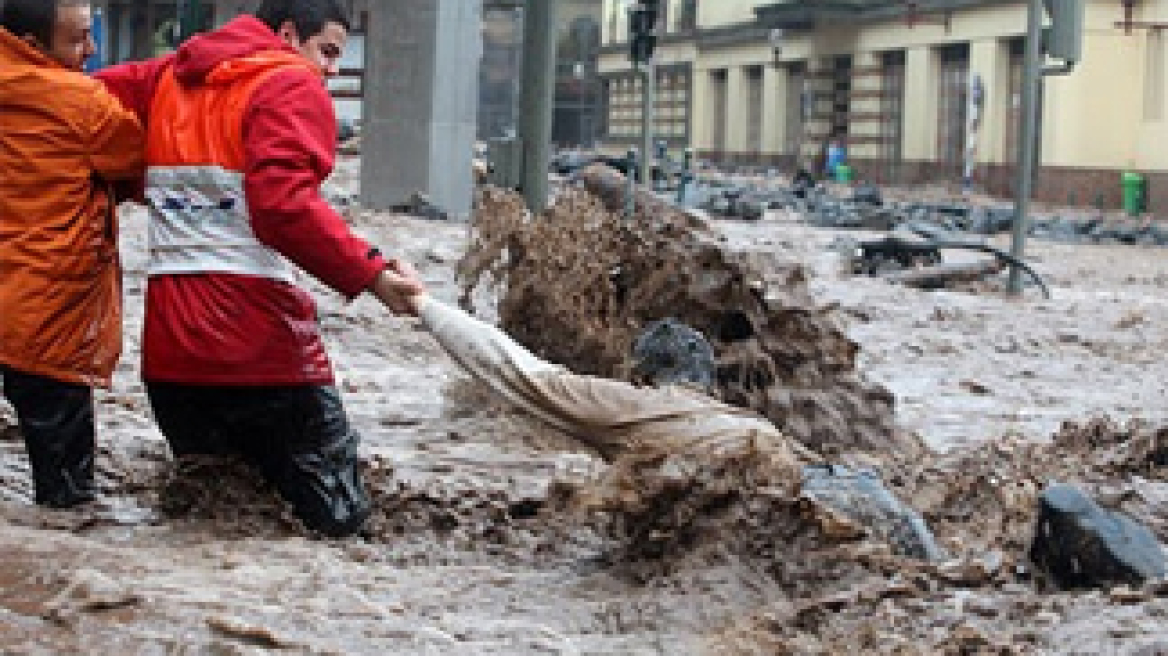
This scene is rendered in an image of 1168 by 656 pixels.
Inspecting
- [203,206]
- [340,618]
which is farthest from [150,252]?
[340,618]

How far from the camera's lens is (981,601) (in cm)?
470

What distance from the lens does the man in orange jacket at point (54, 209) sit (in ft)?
17.4

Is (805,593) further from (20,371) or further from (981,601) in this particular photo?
(20,371)

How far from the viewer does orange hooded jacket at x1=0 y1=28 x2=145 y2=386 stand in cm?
531

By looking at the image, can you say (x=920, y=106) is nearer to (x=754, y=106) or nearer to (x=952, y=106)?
(x=952, y=106)

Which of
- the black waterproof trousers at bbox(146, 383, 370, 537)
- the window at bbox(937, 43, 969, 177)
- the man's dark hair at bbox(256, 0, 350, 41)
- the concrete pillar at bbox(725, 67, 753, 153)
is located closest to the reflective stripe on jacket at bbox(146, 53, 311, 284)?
the man's dark hair at bbox(256, 0, 350, 41)

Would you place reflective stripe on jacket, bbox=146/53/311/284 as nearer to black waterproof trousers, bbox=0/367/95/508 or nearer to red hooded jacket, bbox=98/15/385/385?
red hooded jacket, bbox=98/15/385/385

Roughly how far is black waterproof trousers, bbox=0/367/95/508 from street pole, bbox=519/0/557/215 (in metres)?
6.32

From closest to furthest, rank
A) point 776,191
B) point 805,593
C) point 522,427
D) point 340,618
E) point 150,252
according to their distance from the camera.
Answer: point 340,618 → point 805,593 → point 150,252 → point 522,427 → point 776,191

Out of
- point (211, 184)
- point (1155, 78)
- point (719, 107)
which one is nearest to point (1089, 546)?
point (211, 184)

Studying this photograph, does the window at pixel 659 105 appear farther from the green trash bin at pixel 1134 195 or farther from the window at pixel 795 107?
the green trash bin at pixel 1134 195

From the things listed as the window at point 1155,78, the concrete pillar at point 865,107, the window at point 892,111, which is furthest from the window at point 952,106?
the window at point 1155,78

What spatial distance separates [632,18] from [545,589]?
52.9 feet

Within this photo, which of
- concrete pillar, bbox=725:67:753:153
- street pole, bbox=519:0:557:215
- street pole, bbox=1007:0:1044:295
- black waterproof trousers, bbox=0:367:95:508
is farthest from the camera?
concrete pillar, bbox=725:67:753:153
